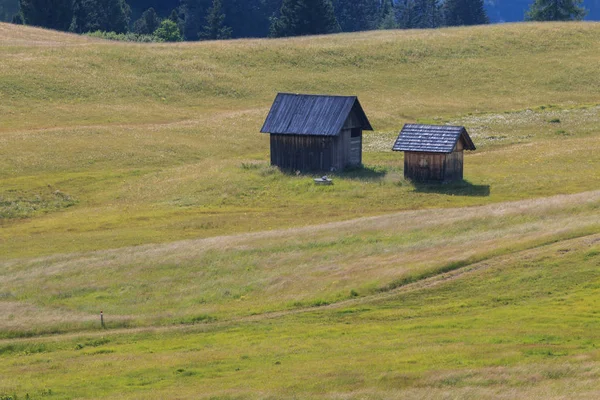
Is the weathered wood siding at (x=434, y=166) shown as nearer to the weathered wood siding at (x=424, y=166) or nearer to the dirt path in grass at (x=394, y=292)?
the weathered wood siding at (x=424, y=166)

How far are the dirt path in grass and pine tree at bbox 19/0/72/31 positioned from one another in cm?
13182

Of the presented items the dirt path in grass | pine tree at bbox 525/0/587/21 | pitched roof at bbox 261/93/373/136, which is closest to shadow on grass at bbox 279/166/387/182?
pitched roof at bbox 261/93/373/136

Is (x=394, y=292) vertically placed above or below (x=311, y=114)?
below

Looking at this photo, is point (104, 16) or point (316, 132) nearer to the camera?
point (316, 132)

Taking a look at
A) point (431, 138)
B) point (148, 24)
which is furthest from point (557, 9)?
point (431, 138)

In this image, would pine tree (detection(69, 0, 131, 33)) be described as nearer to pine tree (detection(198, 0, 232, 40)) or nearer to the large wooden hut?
pine tree (detection(198, 0, 232, 40))

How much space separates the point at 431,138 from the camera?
229 ft

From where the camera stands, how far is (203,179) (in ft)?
237

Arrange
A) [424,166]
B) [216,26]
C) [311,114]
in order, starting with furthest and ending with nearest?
[216,26] < [311,114] < [424,166]

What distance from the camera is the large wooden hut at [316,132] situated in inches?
2926

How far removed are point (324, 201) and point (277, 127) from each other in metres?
12.0

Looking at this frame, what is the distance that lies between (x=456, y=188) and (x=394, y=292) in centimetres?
2667

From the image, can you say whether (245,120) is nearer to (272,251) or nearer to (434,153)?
(434,153)

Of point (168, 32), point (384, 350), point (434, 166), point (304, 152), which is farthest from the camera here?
point (168, 32)
